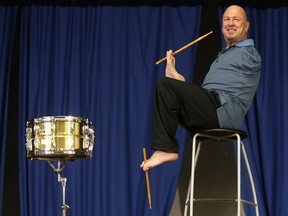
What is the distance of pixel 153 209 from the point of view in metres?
4.24

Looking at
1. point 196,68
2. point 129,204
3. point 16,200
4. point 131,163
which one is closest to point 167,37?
point 196,68

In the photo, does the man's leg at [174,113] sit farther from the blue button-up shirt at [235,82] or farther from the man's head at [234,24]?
the man's head at [234,24]

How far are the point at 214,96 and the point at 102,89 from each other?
4.07ft

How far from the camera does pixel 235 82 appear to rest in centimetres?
351

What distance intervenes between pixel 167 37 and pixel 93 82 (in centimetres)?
65

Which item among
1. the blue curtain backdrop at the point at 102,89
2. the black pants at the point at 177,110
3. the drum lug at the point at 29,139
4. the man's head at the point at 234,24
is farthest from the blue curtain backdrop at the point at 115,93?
the black pants at the point at 177,110

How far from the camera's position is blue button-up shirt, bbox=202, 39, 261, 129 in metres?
3.44

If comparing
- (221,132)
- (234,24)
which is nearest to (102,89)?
(234,24)

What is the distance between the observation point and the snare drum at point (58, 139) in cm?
379

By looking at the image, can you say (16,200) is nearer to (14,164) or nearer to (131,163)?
(14,164)

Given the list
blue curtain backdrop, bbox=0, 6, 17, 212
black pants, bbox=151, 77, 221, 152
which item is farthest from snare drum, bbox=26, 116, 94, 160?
black pants, bbox=151, 77, 221, 152

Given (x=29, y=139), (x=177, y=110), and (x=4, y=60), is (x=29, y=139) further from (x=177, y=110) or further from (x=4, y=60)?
(x=177, y=110)

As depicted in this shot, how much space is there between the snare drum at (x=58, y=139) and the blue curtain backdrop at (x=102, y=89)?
505 millimetres

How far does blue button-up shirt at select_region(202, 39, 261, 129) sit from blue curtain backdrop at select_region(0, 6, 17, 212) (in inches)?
66.2
